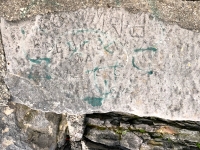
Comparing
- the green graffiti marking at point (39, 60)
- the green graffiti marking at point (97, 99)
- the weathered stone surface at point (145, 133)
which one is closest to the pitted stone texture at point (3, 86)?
the green graffiti marking at point (39, 60)

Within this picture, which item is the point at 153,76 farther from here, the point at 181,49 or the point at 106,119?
the point at 106,119

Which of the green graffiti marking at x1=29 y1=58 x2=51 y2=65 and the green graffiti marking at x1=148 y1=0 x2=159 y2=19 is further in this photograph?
the green graffiti marking at x1=29 y1=58 x2=51 y2=65

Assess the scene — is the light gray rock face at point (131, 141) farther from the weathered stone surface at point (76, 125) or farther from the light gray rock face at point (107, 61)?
Answer: the light gray rock face at point (107, 61)

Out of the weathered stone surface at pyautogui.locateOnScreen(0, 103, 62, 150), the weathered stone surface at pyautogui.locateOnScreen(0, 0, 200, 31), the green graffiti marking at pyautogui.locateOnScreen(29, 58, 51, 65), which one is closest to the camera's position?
the weathered stone surface at pyautogui.locateOnScreen(0, 0, 200, 31)

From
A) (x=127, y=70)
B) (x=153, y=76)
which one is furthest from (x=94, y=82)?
(x=153, y=76)

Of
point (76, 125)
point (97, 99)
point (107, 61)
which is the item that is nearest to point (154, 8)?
point (107, 61)

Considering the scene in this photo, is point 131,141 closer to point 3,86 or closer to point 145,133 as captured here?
point 145,133

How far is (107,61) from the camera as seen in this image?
1.73 m

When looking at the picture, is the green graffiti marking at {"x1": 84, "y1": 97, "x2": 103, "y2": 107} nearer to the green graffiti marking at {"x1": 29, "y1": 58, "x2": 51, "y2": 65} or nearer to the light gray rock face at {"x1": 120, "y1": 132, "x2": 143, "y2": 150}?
the green graffiti marking at {"x1": 29, "y1": 58, "x2": 51, "y2": 65}

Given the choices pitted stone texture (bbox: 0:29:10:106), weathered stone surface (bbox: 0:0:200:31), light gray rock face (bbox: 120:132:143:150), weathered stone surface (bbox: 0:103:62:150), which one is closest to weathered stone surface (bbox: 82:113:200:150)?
light gray rock face (bbox: 120:132:143:150)

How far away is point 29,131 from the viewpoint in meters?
2.21

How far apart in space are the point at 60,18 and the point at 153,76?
0.59 meters

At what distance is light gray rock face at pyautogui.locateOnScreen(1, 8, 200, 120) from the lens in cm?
168

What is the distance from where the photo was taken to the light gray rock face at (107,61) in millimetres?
1681
